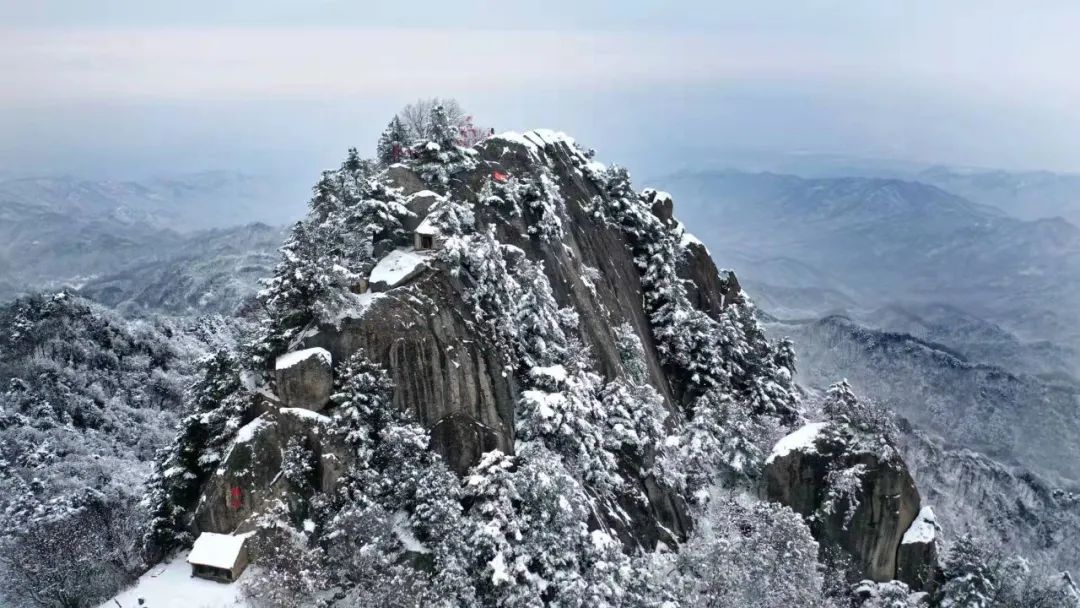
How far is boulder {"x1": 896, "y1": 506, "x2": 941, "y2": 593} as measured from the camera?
50.6 m

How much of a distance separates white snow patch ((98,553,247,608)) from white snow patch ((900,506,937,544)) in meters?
47.2

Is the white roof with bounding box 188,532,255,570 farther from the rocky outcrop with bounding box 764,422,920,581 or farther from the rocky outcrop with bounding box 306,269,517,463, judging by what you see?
the rocky outcrop with bounding box 764,422,920,581

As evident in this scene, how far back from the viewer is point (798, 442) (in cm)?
5338

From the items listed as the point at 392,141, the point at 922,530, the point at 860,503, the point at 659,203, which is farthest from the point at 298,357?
the point at 922,530

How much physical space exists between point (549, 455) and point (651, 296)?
93.1ft

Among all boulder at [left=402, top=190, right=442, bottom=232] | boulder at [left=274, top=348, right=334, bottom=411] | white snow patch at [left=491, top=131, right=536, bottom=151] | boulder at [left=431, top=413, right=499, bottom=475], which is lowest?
boulder at [left=431, top=413, right=499, bottom=475]

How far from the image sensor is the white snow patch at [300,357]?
38.6 m

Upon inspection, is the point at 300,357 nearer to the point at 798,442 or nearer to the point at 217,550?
the point at 217,550

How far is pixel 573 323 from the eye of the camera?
161ft

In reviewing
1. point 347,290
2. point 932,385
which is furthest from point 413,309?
point 932,385

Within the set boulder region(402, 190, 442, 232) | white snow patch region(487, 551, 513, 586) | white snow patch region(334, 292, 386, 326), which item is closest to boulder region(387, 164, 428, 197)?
boulder region(402, 190, 442, 232)

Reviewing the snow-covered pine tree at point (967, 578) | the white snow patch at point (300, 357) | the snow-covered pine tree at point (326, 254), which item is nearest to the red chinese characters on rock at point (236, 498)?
the white snow patch at point (300, 357)

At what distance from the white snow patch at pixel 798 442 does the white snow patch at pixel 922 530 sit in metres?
9.66

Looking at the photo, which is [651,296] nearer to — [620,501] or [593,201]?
[593,201]
